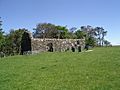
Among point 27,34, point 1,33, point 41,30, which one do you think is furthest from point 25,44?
point 41,30

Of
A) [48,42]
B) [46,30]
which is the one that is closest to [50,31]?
[46,30]

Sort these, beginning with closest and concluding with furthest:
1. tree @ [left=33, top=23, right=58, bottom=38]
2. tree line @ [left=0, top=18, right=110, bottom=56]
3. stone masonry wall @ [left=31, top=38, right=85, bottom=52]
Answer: stone masonry wall @ [left=31, top=38, right=85, bottom=52] < tree line @ [left=0, top=18, right=110, bottom=56] < tree @ [left=33, top=23, right=58, bottom=38]

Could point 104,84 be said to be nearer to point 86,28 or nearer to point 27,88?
point 27,88

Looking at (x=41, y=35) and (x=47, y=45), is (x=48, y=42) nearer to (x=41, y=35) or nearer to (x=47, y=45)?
Result: (x=47, y=45)

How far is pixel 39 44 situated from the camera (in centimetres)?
6394

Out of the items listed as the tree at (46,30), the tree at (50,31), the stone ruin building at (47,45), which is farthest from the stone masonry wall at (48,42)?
the tree at (46,30)

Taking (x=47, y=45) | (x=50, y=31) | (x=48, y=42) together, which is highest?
(x=50, y=31)

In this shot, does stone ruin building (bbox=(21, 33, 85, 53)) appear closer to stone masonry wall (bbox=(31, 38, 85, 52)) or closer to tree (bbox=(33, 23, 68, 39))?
stone masonry wall (bbox=(31, 38, 85, 52))

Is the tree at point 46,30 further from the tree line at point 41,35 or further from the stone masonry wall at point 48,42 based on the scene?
the stone masonry wall at point 48,42

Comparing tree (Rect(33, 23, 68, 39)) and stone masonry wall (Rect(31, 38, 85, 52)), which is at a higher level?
tree (Rect(33, 23, 68, 39))

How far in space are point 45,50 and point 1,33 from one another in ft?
71.2

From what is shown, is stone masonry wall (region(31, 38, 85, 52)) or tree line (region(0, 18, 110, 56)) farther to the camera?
tree line (region(0, 18, 110, 56))

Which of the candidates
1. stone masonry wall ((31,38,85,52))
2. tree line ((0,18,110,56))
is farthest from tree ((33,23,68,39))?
stone masonry wall ((31,38,85,52))

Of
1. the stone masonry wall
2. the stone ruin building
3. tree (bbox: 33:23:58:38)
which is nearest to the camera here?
the stone ruin building
